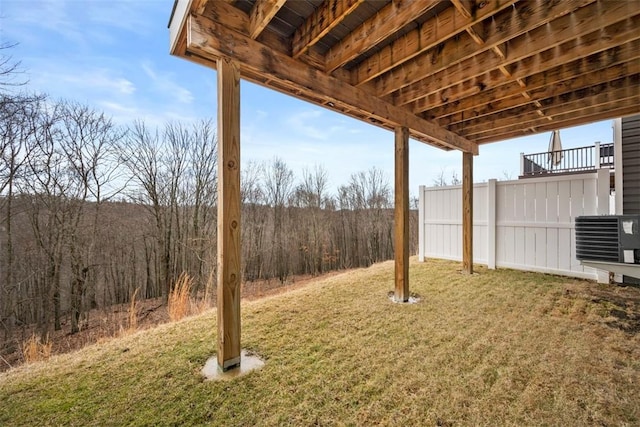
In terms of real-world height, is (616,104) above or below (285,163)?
below

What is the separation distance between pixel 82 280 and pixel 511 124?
31.4 feet

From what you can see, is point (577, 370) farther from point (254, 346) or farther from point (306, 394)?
point (254, 346)

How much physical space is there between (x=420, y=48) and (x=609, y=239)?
1912mm

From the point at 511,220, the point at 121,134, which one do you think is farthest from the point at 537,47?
the point at 121,134

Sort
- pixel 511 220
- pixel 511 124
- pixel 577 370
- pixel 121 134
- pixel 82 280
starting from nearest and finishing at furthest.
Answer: pixel 577 370 < pixel 511 124 < pixel 511 220 < pixel 82 280 < pixel 121 134

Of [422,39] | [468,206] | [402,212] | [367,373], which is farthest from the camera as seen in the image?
[468,206]

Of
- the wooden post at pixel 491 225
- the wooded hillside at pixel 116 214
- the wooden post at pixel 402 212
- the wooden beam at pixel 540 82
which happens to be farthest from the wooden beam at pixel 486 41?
the wooded hillside at pixel 116 214

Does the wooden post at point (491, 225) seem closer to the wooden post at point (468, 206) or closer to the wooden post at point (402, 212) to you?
the wooden post at point (468, 206)

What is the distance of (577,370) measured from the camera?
170 centimetres

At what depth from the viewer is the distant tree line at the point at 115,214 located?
17.1ft

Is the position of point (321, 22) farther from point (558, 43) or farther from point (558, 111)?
point (558, 111)

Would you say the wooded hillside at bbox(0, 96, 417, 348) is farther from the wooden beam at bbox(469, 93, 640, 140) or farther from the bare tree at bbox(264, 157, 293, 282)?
the wooden beam at bbox(469, 93, 640, 140)

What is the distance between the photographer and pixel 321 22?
174 centimetres

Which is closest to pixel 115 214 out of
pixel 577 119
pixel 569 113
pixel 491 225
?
pixel 491 225
